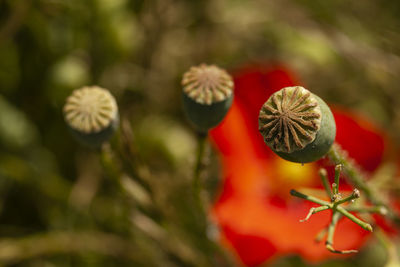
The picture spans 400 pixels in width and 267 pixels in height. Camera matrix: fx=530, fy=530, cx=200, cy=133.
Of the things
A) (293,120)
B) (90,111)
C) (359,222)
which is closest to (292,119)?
(293,120)

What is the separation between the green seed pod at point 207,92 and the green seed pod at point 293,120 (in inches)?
3.5

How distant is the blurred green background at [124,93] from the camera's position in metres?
1.02

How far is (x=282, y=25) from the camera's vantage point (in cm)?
138

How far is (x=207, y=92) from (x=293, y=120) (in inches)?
4.7

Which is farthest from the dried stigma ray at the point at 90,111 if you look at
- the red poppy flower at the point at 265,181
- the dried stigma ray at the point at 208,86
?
the red poppy flower at the point at 265,181

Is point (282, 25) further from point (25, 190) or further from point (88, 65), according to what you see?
point (25, 190)

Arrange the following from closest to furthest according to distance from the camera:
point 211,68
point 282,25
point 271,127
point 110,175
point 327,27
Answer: point 271,127 < point 211,68 < point 110,175 < point 327,27 < point 282,25

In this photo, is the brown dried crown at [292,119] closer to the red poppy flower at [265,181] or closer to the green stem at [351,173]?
the green stem at [351,173]

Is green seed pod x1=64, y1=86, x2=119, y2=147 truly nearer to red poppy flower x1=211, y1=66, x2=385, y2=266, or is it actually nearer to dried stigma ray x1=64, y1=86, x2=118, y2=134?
dried stigma ray x1=64, y1=86, x2=118, y2=134

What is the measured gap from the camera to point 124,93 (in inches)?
47.6

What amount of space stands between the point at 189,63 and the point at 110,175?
69 cm

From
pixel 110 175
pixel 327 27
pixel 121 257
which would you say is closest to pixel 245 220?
pixel 121 257

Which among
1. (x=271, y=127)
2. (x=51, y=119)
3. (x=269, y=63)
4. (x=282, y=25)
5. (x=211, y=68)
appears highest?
(x=282, y=25)

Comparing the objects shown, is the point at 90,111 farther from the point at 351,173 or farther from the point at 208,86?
the point at 351,173
